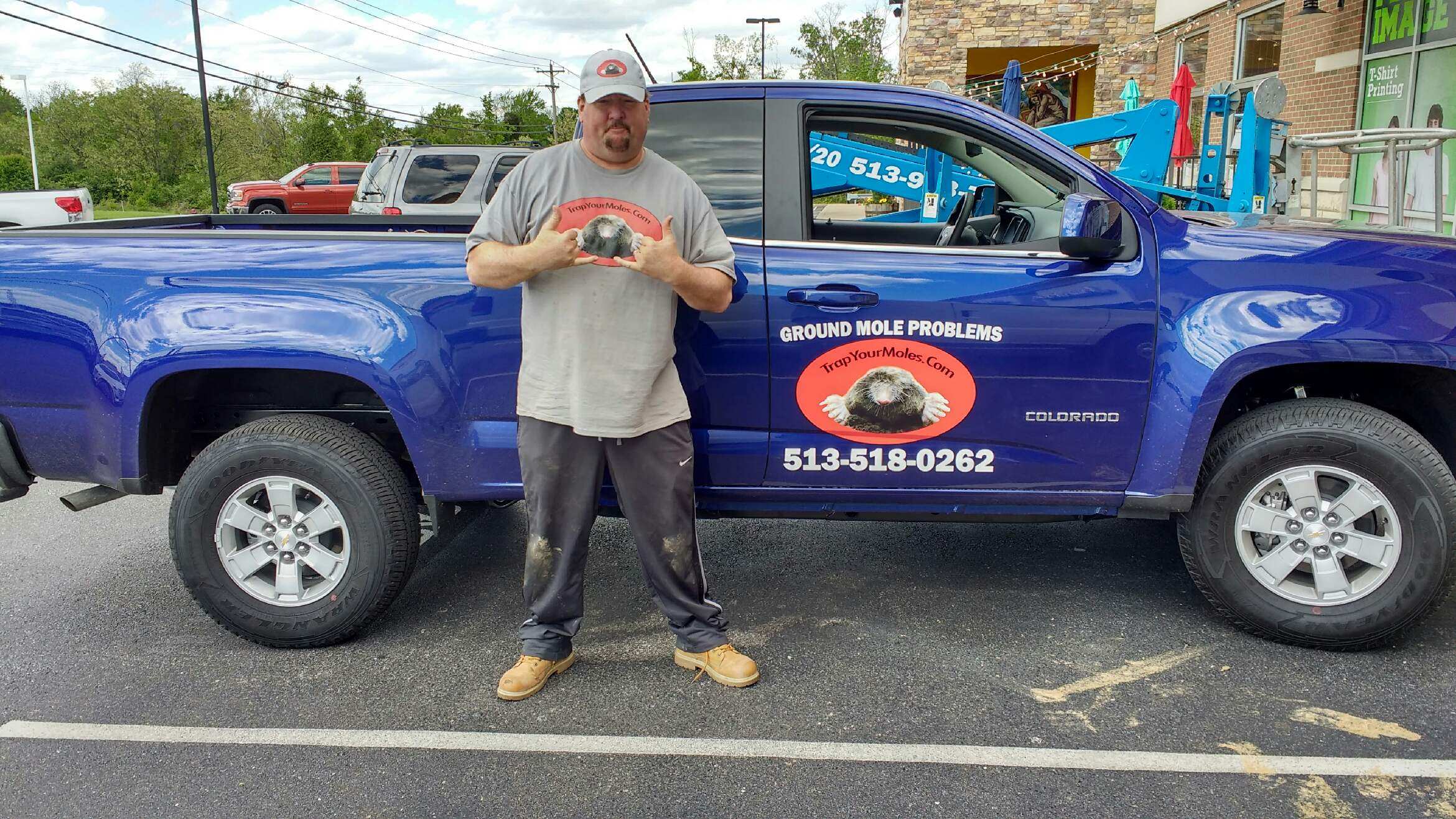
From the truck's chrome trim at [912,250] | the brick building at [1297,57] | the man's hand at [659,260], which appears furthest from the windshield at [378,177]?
the man's hand at [659,260]

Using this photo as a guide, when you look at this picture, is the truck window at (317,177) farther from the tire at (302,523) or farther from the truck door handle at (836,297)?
the truck door handle at (836,297)

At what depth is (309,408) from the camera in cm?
394

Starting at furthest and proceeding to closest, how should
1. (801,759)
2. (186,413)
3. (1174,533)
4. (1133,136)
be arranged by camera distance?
(1133,136) < (1174,533) < (186,413) < (801,759)

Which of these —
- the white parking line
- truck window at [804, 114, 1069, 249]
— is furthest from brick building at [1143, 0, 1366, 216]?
the white parking line

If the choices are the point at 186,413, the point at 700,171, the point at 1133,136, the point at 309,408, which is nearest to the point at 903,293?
the point at 700,171

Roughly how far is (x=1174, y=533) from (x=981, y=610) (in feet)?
4.39

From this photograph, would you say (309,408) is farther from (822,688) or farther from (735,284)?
(822,688)

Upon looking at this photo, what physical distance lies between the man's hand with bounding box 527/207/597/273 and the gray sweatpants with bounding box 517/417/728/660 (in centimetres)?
53

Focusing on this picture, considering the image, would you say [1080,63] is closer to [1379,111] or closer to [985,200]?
[1379,111]

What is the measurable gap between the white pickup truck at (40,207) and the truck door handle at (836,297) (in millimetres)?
15456

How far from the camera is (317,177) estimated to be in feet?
85.6

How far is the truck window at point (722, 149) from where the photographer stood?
11.8ft

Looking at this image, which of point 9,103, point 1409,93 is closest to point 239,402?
point 1409,93

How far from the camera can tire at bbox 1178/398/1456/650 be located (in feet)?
11.3
